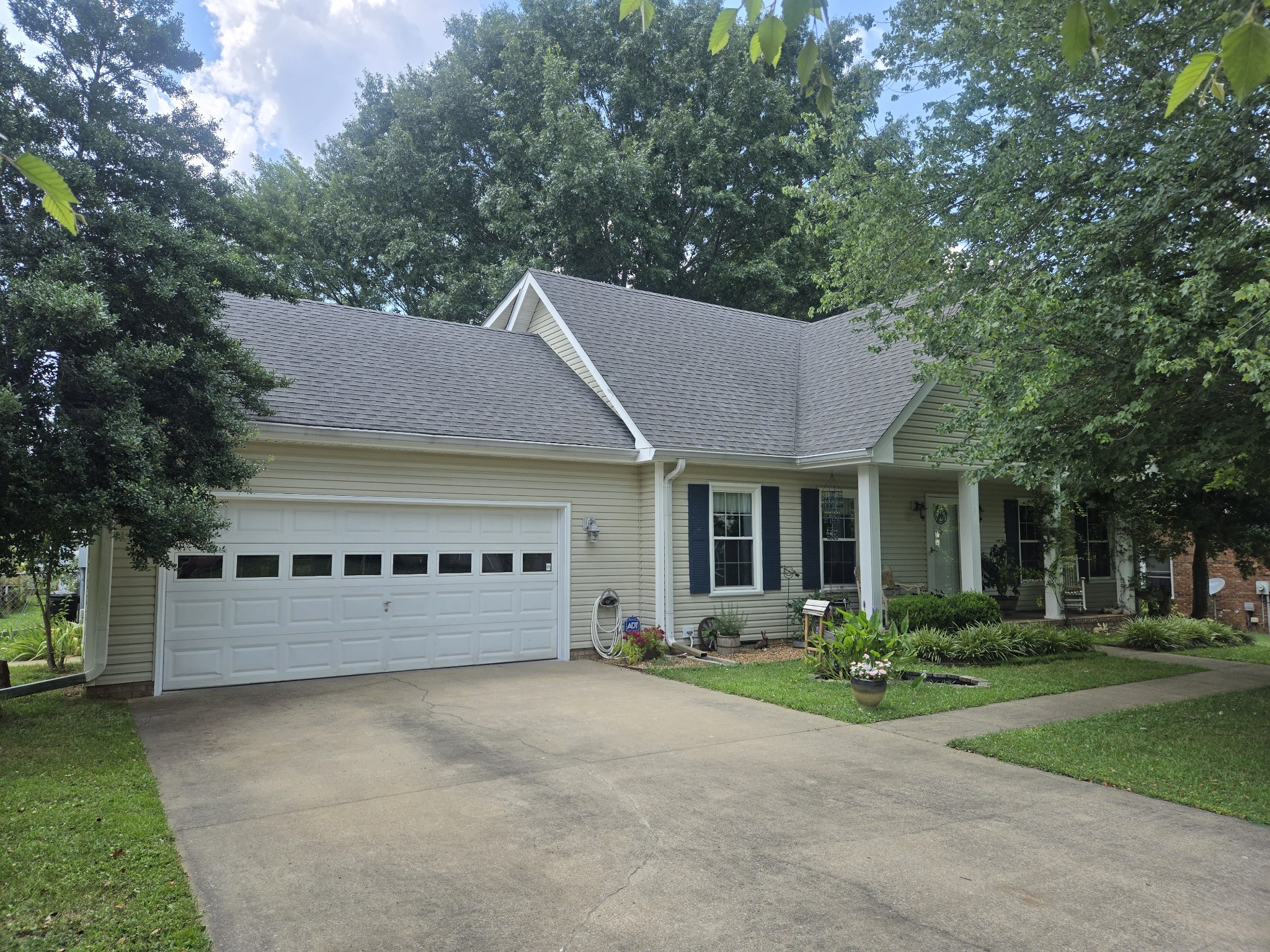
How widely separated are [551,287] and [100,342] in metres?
8.74

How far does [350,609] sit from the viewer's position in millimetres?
10391

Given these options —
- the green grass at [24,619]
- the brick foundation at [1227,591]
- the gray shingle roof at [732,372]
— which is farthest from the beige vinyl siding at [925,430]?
the green grass at [24,619]

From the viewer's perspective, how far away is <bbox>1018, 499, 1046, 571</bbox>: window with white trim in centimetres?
1698

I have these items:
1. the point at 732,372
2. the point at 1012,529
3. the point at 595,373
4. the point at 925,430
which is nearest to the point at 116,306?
the point at 595,373

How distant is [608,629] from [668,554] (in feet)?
4.69

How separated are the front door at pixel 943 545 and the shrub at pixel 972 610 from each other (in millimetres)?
2417

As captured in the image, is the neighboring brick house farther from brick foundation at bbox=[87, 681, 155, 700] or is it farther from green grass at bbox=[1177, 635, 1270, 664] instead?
brick foundation at bbox=[87, 681, 155, 700]

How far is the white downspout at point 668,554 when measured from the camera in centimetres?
1227

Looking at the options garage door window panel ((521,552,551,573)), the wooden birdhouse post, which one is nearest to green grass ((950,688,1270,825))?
the wooden birdhouse post

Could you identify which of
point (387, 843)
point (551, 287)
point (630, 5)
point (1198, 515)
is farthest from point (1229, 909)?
point (551, 287)

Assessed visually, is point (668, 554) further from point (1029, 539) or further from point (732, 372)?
point (1029, 539)

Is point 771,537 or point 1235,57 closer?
point 1235,57

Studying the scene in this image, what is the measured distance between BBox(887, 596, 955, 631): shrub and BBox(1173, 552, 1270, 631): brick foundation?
334 inches

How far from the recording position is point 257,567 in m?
9.83
